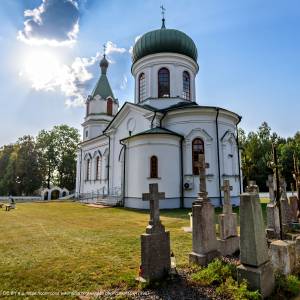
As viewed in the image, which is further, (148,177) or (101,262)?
(148,177)

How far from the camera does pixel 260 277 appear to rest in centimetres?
376

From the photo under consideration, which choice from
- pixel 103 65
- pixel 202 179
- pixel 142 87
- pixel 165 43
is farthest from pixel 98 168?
pixel 202 179

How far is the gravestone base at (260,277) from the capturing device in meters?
3.76

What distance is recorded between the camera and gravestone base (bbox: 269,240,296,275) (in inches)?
179

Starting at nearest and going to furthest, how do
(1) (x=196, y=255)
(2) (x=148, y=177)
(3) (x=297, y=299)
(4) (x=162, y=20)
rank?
(3) (x=297, y=299) < (1) (x=196, y=255) < (2) (x=148, y=177) < (4) (x=162, y=20)

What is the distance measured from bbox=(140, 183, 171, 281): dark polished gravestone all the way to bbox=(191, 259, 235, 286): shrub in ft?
1.83

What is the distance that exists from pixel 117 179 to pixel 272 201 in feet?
53.1

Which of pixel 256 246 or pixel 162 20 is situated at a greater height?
pixel 162 20

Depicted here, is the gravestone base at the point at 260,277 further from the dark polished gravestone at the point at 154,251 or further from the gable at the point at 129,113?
the gable at the point at 129,113

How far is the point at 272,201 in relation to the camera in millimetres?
8203

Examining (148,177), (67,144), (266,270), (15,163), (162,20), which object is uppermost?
(162,20)

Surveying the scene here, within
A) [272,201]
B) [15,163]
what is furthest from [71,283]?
[15,163]

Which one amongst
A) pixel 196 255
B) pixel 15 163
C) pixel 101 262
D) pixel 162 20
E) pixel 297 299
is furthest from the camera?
pixel 15 163

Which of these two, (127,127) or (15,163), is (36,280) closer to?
(127,127)
